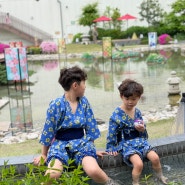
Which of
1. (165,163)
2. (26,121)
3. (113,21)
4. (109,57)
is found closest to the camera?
(165,163)

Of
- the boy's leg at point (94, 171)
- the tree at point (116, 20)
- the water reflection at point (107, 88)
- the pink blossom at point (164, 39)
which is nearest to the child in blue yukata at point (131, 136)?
the boy's leg at point (94, 171)

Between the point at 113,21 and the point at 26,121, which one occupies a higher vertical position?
the point at 113,21

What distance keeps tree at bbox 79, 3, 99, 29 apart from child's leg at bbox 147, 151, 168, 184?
989 inches

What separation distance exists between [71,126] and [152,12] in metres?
26.5

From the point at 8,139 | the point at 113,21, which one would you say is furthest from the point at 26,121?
the point at 113,21

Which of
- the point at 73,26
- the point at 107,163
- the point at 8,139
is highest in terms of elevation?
the point at 73,26

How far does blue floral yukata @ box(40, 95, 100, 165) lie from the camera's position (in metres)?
2.63

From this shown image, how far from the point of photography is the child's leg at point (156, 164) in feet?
8.63

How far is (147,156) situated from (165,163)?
27 centimetres

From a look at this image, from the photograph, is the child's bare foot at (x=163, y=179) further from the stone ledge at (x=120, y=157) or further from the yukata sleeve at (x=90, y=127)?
the yukata sleeve at (x=90, y=127)

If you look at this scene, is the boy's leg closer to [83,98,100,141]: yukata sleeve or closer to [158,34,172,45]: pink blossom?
[83,98,100,141]: yukata sleeve

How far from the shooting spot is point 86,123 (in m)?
2.76

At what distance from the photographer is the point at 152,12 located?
28.2 m

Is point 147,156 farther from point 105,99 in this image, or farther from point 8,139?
point 105,99
